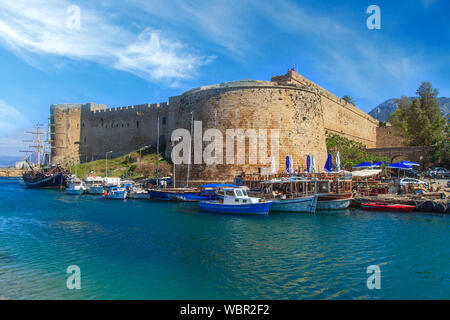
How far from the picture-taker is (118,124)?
4584 cm

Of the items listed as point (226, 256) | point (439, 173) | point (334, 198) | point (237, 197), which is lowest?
point (226, 256)

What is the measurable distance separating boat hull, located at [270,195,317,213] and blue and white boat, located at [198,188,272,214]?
125 centimetres

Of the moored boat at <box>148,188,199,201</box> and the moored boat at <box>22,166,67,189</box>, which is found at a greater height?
the moored boat at <box>22,166,67,189</box>

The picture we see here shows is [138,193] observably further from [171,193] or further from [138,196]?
[171,193]

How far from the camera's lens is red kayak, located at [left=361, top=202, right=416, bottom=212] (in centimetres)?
1909

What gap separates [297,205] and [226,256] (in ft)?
32.5

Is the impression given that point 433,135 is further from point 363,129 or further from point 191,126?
point 191,126

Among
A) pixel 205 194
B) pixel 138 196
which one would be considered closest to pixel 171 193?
pixel 205 194

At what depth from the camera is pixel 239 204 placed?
1855cm

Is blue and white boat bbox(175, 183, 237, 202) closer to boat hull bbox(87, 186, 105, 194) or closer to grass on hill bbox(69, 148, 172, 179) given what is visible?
grass on hill bbox(69, 148, 172, 179)

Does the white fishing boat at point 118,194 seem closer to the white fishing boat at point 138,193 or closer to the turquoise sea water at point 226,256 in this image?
the white fishing boat at point 138,193

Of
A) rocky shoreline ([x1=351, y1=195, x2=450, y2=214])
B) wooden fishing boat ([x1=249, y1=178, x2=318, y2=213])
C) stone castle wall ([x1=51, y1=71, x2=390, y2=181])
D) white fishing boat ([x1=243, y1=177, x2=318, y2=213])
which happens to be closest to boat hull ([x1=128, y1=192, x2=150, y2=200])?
stone castle wall ([x1=51, y1=71, x2=390, y2=181])

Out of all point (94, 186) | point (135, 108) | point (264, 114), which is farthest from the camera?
point (135, 108)

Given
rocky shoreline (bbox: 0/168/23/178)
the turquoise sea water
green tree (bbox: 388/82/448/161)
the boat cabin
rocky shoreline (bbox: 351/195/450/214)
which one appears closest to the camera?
the turquoise sea water
